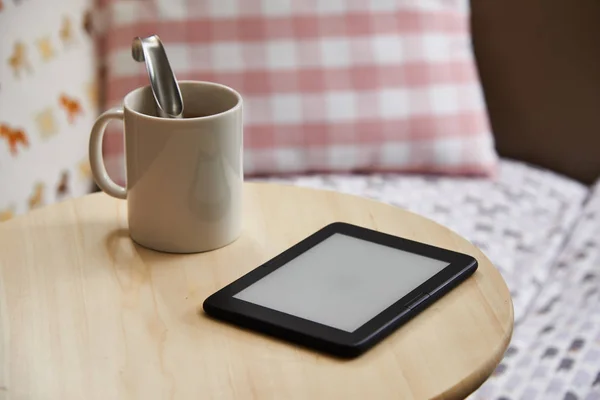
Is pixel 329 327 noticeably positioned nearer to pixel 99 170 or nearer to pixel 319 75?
pixel 99 170

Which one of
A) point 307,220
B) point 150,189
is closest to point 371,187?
point 307,220

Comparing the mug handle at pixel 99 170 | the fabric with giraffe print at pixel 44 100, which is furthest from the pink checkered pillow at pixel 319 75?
the mug handle at pixel 99 170

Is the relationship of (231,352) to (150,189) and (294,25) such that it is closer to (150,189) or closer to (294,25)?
(150,189)

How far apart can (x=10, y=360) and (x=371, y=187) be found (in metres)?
0.91

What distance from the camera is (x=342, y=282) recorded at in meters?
0.80

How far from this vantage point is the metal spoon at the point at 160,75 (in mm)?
858

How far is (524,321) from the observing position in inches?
51.2

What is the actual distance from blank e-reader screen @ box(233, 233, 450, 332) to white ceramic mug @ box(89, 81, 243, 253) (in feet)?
0.31

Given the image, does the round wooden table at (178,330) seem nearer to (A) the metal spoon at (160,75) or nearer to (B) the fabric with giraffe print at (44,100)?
(A) the metal spoon at (160,75)

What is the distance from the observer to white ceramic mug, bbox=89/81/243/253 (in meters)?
0.83

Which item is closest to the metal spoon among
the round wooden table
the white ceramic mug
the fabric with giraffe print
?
the white ceramic mug

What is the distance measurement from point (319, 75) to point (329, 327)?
2.86 feet

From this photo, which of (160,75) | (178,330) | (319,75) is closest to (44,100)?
(319,75)

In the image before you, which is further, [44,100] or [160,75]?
[44,100]
